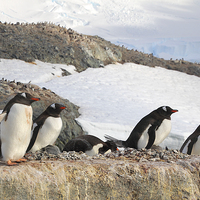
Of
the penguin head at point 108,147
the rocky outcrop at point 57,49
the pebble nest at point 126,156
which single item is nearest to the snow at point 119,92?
the rocky outcrop at point 57,49

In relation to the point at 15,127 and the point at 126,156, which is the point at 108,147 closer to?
the point at 126,156

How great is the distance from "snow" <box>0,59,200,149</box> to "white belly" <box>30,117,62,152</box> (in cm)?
336

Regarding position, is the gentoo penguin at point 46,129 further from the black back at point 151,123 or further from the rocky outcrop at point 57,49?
the rocky outcrop at point 57,49

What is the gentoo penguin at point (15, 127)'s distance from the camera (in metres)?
3.44

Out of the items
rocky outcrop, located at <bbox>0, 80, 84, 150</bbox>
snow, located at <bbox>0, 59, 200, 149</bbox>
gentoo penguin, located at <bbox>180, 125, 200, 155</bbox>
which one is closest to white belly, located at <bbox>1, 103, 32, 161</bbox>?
gentoo penguin, located at <bbox>180, 125, 200, 155</bbox>

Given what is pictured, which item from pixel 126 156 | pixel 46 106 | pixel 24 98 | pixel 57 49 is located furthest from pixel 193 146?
pixel 57 49

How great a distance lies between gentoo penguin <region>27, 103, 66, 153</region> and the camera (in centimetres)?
492

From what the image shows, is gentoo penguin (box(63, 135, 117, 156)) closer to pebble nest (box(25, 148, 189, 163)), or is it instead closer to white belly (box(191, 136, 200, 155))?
pebble nest (box(25, 148, 189, 163))

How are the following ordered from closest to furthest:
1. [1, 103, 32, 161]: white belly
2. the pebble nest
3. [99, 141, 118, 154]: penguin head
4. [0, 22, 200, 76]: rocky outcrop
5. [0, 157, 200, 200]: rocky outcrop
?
1. [0, 157, 200, 200]: rocky outcrop
2. [1, 103, 32, 161]: white belly
3. the pebble nest
4. [99, 141, 118, 154]: penguin head
5. [0, 22, 200, 76]: rocky outcrop

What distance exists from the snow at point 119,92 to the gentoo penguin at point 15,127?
486cm

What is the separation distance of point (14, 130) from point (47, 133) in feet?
4.94

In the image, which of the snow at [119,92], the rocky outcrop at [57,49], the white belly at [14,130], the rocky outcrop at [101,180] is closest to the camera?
the rocky outcrop at [101,180]

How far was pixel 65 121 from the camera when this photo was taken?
8289 millimetres

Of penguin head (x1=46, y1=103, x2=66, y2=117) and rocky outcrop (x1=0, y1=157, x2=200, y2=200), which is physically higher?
penguin head (x1=46, y1=103, x2=66, y2=117)
